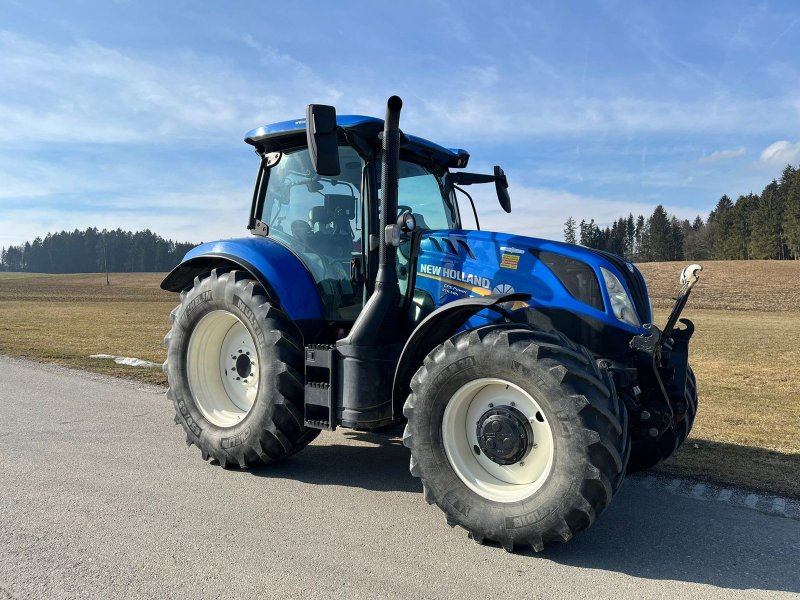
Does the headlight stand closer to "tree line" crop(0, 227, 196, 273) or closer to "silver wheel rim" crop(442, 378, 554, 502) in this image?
"silver wheel rim" crop(442, 378, 554, 502)

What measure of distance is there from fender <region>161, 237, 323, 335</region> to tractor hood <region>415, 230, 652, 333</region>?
35.9 inches

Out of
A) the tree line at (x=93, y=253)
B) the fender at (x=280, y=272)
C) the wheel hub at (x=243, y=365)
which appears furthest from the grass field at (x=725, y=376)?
the tree line at (x=93, y=253)

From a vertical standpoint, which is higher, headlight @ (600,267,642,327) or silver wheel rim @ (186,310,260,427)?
headlight @ (600,267,642,327)

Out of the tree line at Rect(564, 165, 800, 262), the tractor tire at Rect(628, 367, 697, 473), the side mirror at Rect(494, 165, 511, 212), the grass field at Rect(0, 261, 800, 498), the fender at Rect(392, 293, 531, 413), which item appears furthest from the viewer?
the tree line at Rect(564, 165, 800, 262)

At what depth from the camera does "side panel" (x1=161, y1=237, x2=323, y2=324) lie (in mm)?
4879

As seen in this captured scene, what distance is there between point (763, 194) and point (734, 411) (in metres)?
103

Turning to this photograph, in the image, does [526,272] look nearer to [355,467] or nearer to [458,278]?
[458,278]

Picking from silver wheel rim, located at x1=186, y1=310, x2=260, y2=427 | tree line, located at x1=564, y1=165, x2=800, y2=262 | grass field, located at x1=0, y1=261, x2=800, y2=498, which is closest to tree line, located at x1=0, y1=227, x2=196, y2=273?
tree line, located at x1=564, y1=165, x2=800, y2=262

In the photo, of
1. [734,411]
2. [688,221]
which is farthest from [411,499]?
[688,221]

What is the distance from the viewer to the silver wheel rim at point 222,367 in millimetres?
5371

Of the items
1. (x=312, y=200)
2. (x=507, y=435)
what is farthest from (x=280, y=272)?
(x=507, y=435)

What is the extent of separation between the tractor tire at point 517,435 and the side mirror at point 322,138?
1.35 m

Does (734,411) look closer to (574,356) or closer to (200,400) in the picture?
(574,356)

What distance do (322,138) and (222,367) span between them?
7.94ft
